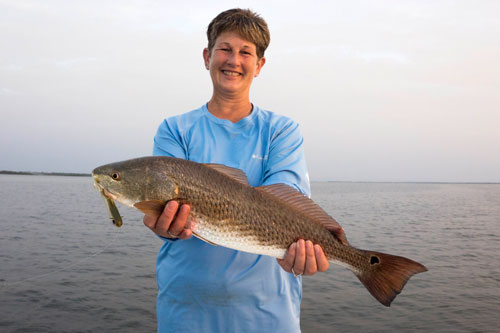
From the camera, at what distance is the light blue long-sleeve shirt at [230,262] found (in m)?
3.05

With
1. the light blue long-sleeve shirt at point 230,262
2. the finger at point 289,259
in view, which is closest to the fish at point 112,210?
the light blue long-sleeve shirt at point 230,262

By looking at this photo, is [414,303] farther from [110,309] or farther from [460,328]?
[110,309]

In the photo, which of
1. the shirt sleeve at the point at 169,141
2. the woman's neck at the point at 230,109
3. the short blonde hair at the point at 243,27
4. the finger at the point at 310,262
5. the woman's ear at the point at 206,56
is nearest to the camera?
the finger at the point at 310,262

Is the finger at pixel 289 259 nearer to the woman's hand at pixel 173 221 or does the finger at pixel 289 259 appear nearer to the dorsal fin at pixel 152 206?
the woman's hand at pixel 173 221

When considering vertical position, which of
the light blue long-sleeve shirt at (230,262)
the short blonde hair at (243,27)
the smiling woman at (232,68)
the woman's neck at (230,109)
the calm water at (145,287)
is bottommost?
the calm water at (145,287)

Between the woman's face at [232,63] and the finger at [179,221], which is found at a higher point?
the woman's face at [232,63]

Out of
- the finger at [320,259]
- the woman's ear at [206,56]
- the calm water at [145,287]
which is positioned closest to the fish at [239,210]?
the finger at [320,259]

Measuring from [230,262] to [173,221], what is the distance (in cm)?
63

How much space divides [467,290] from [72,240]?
1814cm

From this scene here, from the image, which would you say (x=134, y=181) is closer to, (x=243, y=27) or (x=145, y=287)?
(x=243, y=27)

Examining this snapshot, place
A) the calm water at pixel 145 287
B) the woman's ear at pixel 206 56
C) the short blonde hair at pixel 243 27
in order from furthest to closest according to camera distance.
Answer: the calm water at pixel 145 287
the woman's ear at pixel 206 56
the short blonde hair at pixel 243 27

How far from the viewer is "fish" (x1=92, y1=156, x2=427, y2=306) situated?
3.00 meters

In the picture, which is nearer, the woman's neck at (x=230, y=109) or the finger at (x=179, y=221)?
the finger at (x=179, y=221)

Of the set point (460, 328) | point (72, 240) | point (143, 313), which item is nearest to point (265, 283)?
point (143, 313)
